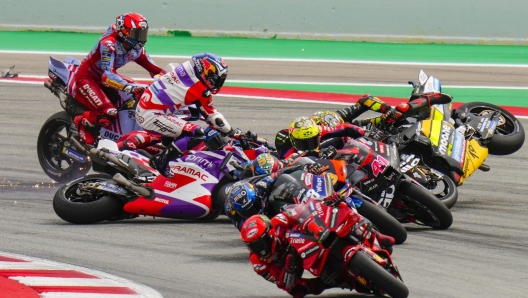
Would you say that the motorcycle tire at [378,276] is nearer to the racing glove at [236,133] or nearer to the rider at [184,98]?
the racing glove at [236,133]

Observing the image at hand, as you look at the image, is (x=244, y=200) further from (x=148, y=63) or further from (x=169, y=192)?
(x=148, y=63)

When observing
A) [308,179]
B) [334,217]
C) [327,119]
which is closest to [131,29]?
[327,119]

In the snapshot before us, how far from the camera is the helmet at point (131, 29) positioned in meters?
12.4

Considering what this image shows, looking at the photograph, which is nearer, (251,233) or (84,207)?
(251,233)

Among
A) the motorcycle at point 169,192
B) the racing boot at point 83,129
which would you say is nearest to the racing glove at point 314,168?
the motorcycle at point 169,192

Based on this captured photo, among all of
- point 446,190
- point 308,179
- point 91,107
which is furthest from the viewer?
point 91,107

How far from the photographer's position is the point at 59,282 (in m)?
7.18

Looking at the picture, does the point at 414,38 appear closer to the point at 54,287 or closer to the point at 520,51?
the point at 520,51

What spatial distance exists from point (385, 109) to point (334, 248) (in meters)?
4.26

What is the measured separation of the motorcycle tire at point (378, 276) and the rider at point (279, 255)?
12.9 inches

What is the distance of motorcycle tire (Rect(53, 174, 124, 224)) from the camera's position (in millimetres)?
9688

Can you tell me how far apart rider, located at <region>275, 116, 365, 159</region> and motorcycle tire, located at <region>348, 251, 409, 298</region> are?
2429 mm

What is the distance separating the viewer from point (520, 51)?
24.8 metres

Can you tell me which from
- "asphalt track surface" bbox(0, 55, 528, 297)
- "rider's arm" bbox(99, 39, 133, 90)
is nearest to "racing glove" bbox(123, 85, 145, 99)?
"rider's arm" bbox(99, 39, 133, 90)
